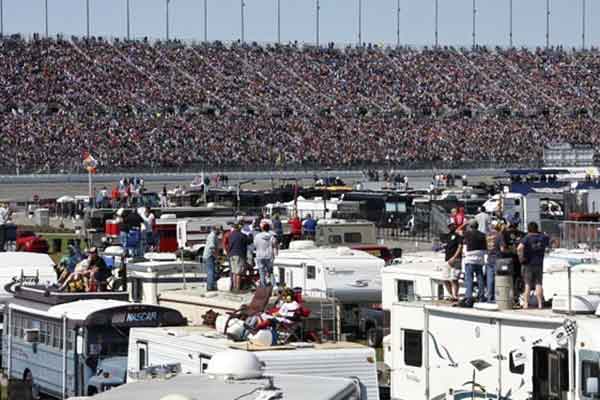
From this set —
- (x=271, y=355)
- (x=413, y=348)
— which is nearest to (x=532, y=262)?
(x=413, y=348)

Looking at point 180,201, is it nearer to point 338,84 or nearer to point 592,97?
point 338,84

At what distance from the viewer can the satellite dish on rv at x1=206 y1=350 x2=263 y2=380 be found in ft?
36.5

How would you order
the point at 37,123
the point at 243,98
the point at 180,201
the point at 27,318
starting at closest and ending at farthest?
1. the point at 27,318
2. the point at 180,201
3. the point at 37,123
4. the point at 243,98

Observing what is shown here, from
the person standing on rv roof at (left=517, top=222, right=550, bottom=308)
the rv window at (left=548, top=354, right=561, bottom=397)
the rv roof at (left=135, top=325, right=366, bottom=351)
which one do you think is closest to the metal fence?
the person standing on rv roof at (left=517, top=222, right=550, bottom=308)

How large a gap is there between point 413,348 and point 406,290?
369 centimetres

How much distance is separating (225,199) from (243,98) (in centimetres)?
5453

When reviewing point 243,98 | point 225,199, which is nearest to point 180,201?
point 225,199

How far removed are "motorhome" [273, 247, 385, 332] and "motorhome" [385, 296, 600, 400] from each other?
534 cm

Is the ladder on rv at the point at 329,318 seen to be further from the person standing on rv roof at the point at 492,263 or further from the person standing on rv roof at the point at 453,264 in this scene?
the person standing on rv roof at the point at 492,263

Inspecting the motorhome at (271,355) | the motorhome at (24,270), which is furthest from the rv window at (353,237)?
the motorhome at (271,355)

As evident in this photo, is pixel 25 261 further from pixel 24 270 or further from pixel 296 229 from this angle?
pixel 296 229

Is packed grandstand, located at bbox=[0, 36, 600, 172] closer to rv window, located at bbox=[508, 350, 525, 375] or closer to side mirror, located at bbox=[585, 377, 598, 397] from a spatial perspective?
rv window, located at bbox=[508, 350, 525, 375]

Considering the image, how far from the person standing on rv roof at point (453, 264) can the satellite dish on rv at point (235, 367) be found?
7.60m

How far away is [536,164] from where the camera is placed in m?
105
